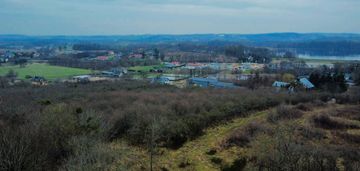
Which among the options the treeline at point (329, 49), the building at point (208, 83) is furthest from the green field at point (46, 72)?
the treeline at point (329, 49)

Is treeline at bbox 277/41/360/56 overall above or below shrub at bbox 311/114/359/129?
above

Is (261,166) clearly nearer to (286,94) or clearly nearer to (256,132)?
(256,132)

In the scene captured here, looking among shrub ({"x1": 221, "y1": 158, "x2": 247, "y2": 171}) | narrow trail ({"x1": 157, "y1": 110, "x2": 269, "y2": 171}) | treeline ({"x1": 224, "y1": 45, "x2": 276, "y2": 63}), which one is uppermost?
treeline ({"x1": 224, "y1": 45, "x2": 276, "y2": 63})

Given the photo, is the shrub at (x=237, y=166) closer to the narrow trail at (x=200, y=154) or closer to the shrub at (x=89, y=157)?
the narrow trail at (x=200, y=154)

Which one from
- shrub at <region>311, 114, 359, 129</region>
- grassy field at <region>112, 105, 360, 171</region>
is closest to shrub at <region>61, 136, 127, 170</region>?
grassy field at <region>112, 105, 360, 171</region>

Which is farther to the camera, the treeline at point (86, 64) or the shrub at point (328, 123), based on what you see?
the treeline at point (86, 64)

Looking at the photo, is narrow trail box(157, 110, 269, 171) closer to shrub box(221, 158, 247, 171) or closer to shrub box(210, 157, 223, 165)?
shrub box(210, 157, 223, 165)

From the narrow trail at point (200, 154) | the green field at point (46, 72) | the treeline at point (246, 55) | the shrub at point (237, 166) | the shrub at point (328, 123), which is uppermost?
the treeline at point (246, 55)

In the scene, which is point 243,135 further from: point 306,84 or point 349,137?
point 306,84
